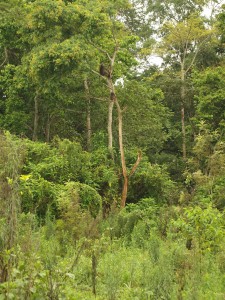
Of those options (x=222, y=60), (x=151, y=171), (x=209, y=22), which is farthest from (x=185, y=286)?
(x=209, y=22)

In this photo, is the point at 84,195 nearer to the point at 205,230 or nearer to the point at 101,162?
the point at 101,162

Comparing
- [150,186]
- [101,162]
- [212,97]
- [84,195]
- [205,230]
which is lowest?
[205,230]

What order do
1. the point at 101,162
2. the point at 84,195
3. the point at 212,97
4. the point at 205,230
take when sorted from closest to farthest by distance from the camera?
the point at 205,230 < the point at 84,195 < the point at 101,162 < the point at 212,97

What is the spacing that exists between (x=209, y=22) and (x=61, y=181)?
1634cm

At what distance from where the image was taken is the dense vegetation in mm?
5594

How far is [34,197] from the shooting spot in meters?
12.4

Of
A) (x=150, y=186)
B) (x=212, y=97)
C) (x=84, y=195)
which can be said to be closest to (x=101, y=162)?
(x=150, y=186)

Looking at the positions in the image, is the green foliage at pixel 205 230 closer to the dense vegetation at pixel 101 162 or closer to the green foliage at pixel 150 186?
the dense vegetation at pixel 101 162

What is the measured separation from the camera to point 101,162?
1557 centimetres

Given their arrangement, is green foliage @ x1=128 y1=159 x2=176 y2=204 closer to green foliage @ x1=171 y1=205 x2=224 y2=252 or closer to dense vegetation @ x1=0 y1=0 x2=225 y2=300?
dense vegetation @ x1=0 y1=0 x2=225 y2=300

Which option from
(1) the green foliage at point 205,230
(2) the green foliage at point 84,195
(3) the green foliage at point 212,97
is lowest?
(1) the green foliage at point 205,230

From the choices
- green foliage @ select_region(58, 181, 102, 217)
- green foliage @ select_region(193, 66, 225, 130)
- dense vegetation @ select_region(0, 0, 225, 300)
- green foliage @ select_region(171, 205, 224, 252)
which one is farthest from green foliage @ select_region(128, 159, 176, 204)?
green foliage @ select_region(171, 205, 224, 252)

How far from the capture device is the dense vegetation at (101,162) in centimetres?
559

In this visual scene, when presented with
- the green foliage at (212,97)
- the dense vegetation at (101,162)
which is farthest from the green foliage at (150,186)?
the green foliage at (212,97)
